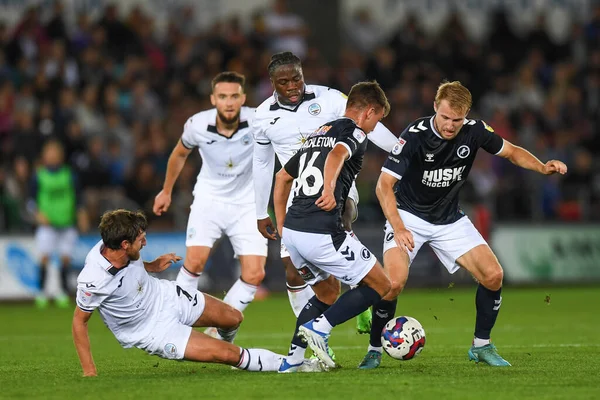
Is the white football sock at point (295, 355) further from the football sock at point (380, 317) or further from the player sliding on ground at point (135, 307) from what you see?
the football sock at point (380, 317)

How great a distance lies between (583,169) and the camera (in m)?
19.7

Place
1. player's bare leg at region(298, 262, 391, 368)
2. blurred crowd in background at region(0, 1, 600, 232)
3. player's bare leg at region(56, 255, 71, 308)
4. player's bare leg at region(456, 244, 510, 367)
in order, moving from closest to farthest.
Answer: player's bare leg at region(298, 262, 391, 368) < player's bare leg at region(456, 244, 510, 367) < player's bare leg at region(56, 255, 71, 308) < blurred crowd in background at region(0, 1, 600, 232)

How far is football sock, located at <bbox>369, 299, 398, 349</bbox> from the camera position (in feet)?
28.0

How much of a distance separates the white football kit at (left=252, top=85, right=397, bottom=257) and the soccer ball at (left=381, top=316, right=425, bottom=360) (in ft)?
3.82

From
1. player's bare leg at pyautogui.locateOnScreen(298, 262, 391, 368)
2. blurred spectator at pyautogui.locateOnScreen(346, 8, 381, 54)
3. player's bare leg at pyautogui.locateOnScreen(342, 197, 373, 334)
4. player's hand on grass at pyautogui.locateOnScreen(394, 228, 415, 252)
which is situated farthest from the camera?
blurred spectator at pyautogui.locateOnScreen(346, 8, 381, 54)

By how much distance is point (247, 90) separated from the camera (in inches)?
780

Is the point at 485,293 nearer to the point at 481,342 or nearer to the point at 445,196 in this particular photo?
the point at 481,342

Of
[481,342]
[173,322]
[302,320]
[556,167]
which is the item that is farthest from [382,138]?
[173,322]

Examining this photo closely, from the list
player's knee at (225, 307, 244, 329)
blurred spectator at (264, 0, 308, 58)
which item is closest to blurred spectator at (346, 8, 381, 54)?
blurred spectator at (264, 0, 308, 58)

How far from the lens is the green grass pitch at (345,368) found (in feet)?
22.5

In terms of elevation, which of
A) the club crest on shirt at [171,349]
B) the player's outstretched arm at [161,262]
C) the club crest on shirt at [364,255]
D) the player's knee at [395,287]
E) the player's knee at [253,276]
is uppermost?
the club crest on shirt at [364,255]

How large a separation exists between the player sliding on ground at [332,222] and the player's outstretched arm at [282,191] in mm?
186

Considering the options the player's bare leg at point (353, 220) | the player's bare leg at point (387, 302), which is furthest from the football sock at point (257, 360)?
the player's bare leg at point (353, 220)

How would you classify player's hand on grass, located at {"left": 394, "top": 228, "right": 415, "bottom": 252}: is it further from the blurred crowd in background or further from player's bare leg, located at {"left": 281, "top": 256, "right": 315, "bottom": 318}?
the blurred crowd in background
